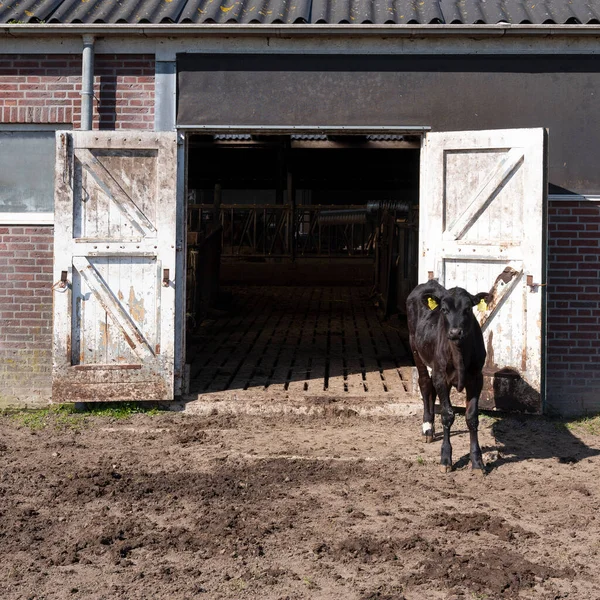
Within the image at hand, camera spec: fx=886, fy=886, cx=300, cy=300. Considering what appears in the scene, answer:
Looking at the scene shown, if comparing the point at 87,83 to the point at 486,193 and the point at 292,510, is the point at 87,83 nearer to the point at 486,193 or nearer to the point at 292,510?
the point at 486,193

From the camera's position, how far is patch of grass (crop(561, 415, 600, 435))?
334 inches

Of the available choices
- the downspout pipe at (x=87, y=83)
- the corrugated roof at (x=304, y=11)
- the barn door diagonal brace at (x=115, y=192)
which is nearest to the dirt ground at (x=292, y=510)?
the barn door diagonal brace at (x=115, y=192)

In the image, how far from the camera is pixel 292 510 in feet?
19.6

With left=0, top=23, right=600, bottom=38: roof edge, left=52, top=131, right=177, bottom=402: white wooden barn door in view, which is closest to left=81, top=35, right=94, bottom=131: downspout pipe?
left=0, top=23, right=600, bottom=38: roof edge

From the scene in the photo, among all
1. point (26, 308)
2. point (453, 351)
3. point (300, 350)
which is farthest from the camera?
point (300, 350)

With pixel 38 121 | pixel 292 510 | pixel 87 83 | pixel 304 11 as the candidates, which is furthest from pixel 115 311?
pixel 304 11

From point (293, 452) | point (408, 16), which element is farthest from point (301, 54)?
point (293, 452)

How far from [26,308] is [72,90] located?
90.1 inches

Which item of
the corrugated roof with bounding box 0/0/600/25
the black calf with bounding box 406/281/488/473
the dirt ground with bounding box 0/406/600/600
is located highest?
the corrugated roof with bounding box 0/0/600/25

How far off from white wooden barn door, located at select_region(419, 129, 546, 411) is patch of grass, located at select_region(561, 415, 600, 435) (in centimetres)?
53

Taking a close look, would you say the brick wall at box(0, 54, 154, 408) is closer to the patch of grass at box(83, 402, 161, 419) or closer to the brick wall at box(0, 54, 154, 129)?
the brick wall at box(0, 54, 154, 129)

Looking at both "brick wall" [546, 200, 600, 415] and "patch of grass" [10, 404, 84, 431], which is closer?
"patch of grass" [10, 404, 84, 431]

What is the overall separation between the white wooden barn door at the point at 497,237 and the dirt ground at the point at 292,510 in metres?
0.62

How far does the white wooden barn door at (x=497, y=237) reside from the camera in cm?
839
